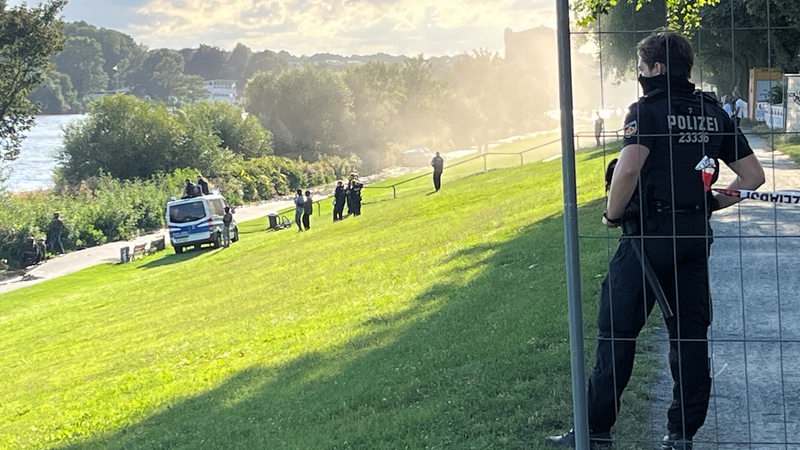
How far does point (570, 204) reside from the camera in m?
3.79

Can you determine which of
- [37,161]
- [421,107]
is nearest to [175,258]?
[37,161]

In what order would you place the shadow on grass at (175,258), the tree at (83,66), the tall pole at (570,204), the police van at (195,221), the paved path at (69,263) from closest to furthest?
1. the tall pole at (570,204)
2. the shadow on grass at (175,258)
3. the police van at (195,221)
4. the paved path at (69,263)
5. the tree at (83,66)

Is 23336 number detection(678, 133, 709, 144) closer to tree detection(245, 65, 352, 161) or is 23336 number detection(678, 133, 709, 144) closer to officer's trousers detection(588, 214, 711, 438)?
officer's trousers detection(588, 214, 711, 438)

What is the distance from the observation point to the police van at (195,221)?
33.1 m

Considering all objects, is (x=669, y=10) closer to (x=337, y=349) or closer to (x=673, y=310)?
(x=337, y=349)

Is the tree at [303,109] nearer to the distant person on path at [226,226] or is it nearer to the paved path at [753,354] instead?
the distant person on path at [226,226]

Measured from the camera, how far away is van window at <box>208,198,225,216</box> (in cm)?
3348

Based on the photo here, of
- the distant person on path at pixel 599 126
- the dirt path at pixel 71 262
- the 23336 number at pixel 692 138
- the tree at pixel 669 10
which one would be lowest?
the dirt path at pixel 71 262

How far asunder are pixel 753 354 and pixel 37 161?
107 m

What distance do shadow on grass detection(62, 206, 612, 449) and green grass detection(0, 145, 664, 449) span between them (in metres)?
0.02

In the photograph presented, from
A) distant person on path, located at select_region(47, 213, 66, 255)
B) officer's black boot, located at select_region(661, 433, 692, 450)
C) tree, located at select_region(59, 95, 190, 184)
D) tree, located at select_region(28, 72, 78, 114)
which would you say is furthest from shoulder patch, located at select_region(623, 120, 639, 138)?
tree, located at select_region(28, 72, 78, 114)

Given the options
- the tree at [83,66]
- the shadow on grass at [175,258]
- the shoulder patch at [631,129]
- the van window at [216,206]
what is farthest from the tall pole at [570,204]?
the tree at [83,66]

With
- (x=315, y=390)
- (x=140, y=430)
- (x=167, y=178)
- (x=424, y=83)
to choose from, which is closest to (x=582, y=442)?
(x=315, y=390)

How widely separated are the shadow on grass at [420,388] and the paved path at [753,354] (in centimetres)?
87
